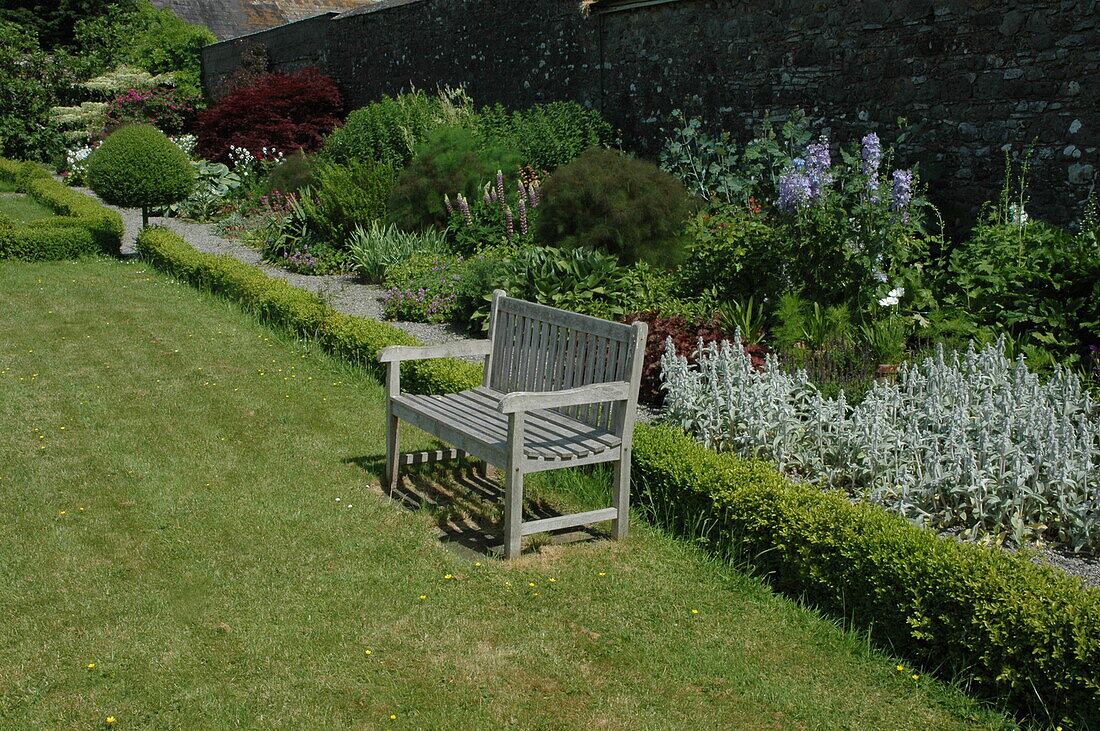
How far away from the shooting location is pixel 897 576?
3254 mm

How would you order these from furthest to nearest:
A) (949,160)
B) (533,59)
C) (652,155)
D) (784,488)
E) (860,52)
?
(533,59) < (652,155) < (860,52) < (949,160) < (784,488)

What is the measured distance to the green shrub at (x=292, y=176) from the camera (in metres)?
13.3

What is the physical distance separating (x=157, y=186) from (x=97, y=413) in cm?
725

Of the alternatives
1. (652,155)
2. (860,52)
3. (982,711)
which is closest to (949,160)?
(860,52)

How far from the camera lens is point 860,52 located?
870 cm

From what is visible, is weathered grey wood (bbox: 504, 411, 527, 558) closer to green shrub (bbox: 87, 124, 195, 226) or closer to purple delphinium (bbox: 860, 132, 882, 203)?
purple delphinium (bbox: 860, 132, 882, 203)

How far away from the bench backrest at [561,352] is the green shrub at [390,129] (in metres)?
7.90

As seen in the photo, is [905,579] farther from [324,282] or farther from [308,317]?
[324,282]

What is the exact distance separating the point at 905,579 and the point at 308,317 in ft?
18.0

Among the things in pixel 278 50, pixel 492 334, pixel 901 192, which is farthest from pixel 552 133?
pixel 278 50

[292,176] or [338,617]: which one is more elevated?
[292,176]

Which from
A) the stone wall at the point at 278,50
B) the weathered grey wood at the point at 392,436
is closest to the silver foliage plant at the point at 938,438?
the weathered grey wood at the point at 392,436

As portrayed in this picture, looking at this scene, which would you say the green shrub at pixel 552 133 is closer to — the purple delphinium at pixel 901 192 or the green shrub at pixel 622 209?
the green shrub at pixel 622 209

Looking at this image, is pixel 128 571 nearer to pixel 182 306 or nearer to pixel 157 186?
pixel 182 306
